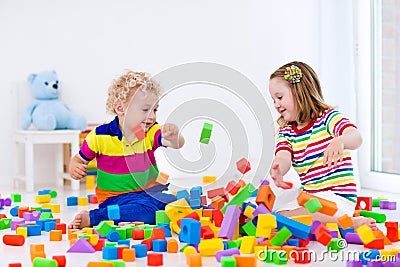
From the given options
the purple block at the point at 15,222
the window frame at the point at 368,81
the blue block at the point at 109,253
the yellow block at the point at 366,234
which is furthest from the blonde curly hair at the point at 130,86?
the window frame at the point at 368,81

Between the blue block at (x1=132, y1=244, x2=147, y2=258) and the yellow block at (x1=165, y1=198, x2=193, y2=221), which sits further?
the yellow block at (x1=165, y1=198, x2=193, y2=221)

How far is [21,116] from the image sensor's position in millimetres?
3176

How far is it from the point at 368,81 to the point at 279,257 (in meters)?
1.76

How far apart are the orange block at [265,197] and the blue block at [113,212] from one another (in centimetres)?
41

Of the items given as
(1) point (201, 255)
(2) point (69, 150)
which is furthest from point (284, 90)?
(2) point (69, 150)

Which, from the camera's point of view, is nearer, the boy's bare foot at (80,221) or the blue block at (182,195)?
the boy's bare foot at (80,221)

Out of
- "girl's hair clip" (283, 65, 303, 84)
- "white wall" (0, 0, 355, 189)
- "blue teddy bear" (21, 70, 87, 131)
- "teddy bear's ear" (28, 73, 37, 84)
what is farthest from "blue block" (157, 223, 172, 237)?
"teddy bear's ear" (28, 73, 37, 84)

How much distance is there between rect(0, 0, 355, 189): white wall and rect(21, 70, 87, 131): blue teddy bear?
117 mm

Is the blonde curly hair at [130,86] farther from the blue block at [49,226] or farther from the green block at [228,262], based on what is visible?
the green block at [228,262]

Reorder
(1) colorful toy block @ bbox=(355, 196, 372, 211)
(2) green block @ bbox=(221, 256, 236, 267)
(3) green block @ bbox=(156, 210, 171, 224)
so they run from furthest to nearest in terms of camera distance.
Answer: (1) colorful toy block @ bbox=(355, 196, 372, 211) → (3) green block @ bbox=(156, 210, 171, 224) → (2) green block @ bbox=(221, 256, 236, 267)

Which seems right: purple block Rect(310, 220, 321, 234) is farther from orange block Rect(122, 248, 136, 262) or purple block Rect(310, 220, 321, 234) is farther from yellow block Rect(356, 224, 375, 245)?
orange block Rect(122, 248, 136, 262)

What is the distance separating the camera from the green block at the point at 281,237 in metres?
1.56

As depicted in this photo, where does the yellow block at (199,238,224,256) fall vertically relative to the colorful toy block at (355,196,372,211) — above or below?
below

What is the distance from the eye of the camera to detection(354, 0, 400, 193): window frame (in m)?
3.03
